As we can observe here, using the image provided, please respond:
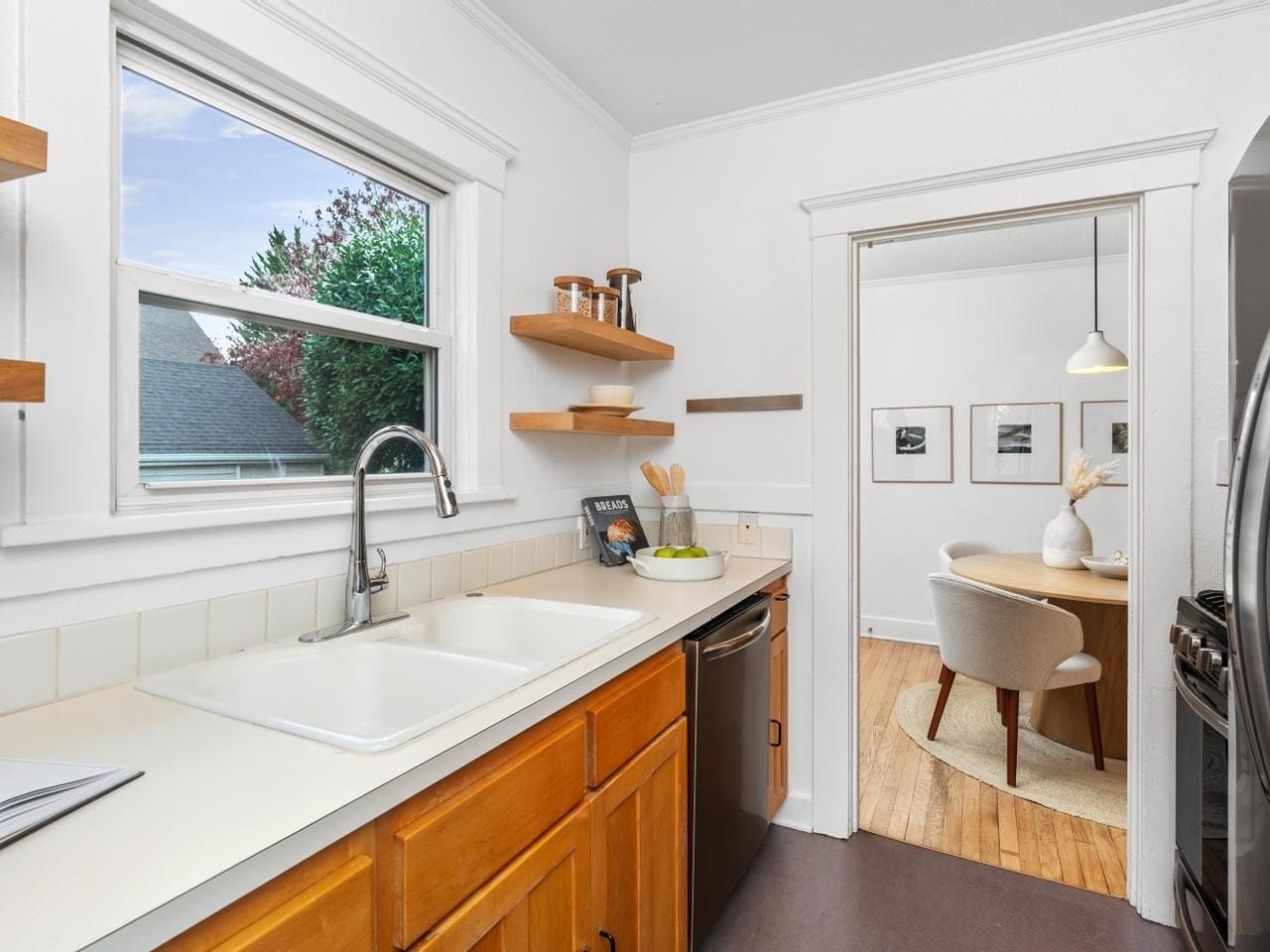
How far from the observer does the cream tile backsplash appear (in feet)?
3.33

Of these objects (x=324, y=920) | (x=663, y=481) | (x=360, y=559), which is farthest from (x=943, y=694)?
(x=324, y=920)

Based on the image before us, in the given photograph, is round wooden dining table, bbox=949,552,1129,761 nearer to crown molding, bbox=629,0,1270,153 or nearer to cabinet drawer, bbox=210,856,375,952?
crown molding, bbox=629,0,1270,153

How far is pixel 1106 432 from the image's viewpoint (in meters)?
4.14

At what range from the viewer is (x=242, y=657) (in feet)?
4.02

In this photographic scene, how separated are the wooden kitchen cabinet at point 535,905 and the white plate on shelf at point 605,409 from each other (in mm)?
1315

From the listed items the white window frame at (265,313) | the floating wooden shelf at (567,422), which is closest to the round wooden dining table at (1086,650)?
the floating wooden shelf at (567,422)

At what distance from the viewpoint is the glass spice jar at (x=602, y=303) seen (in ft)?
7.20

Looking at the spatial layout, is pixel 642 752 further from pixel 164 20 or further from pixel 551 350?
pixel 164 20

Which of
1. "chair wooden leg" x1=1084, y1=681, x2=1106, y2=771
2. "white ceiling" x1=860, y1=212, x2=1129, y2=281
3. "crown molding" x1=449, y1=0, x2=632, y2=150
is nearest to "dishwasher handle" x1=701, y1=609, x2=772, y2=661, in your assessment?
"chair wooden leg" x1=1084, y1=681, x2=1106, y2=771

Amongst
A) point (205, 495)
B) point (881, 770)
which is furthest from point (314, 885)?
point (881, 770)

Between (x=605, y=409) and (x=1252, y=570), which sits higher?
(x=605, y=409)

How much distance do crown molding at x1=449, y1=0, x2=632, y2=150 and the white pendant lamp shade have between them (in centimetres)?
243

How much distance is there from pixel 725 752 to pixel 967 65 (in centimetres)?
213

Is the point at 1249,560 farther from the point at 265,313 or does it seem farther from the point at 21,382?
the point at 265,313
